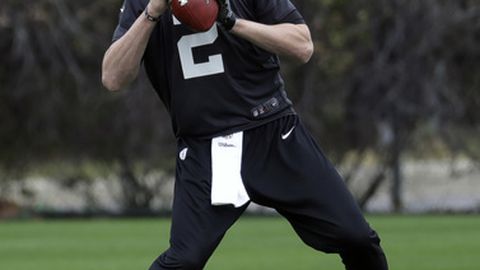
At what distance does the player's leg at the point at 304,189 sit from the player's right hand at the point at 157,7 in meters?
0.86

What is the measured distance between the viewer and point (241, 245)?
16.5 m

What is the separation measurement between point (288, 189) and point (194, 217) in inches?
20.6

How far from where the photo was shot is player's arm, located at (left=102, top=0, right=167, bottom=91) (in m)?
6.58

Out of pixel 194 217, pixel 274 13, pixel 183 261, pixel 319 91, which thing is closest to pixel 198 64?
pixel 274 13

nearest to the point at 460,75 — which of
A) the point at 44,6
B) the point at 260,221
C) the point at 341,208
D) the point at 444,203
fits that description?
the point at 444,203

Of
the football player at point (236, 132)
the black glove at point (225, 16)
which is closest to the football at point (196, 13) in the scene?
the black glove at point (225, 16)

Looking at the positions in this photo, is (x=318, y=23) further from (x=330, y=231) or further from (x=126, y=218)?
(x=330, y=231)

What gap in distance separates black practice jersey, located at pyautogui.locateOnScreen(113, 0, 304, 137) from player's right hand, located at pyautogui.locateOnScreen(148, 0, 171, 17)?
31cm

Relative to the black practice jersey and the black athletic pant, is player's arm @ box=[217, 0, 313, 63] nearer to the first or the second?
the black practice jersey

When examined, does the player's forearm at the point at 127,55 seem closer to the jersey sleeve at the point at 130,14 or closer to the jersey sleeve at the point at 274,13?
the jersey sleeve at the point at 130,14

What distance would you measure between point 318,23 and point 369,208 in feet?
12.9

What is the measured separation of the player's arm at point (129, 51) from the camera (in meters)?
6.58

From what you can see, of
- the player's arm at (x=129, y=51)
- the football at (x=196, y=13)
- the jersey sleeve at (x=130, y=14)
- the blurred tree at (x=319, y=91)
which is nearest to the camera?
the football at (x=196, y=13)

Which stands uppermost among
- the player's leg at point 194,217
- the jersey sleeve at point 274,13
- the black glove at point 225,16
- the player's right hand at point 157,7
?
the player's right hand at point 157,7
